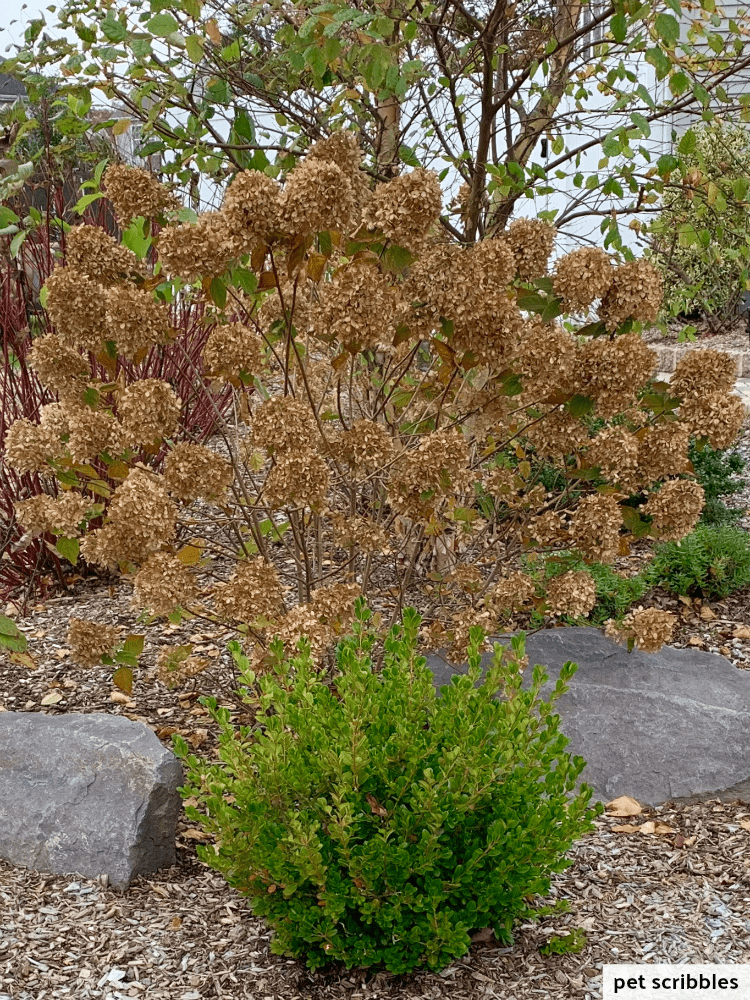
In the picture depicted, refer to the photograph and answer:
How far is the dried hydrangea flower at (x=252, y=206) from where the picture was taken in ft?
6.74

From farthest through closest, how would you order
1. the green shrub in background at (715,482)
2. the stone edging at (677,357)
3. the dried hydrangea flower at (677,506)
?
1. the stone edging at (677,357)
2. the green shrub in background at (715,482)
3. the dried hydrangea flower at (677,506)

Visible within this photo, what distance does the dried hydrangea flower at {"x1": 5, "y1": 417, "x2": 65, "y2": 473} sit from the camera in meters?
2.36

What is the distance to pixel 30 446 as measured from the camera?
236 cm

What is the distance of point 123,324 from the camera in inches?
89.1

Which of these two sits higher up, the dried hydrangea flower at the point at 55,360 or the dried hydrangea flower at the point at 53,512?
the dried hydrangea flower at the point at 55,360

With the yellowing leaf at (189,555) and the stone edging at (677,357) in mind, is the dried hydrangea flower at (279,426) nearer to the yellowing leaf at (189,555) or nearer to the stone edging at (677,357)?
the yellowing leaf at (189,555)

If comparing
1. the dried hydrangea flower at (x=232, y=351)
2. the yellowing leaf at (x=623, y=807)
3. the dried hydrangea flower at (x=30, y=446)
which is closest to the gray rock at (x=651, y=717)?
the yellowing leaf at (x=623, y=807)

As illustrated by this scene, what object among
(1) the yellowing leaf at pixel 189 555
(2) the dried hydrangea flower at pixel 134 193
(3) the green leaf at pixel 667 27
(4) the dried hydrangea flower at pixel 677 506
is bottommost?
(1) the yellowing leaf at pixel 189 555

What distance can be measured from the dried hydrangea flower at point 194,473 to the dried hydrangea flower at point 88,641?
44 centimetres

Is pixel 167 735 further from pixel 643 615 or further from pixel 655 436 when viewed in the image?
pixel 655 436

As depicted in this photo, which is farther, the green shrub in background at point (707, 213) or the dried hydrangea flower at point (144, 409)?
the green shrub in background at point (707, 213)

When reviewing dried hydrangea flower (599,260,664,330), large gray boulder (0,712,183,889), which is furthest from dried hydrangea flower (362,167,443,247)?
large gray boulder (0,712,183,889)

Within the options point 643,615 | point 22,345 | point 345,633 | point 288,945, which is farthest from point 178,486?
point 22,345

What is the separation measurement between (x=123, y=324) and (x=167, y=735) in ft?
4.50
